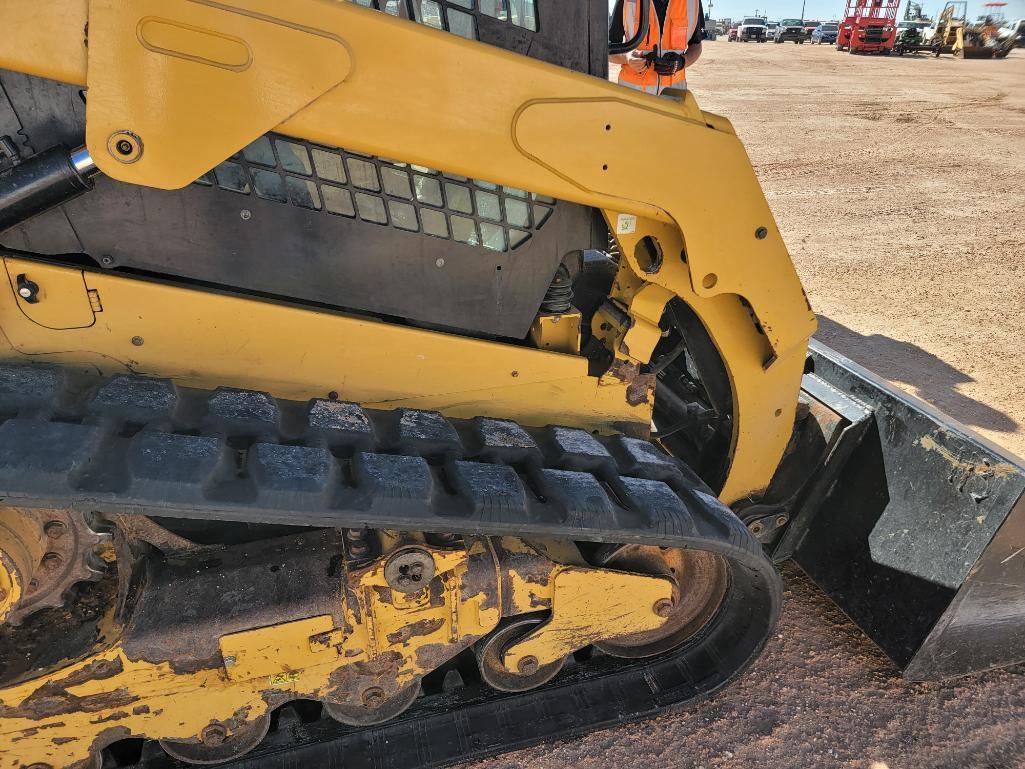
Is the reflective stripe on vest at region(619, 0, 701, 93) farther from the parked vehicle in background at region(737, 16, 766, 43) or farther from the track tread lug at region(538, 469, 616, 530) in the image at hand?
the parked vehicle in background at region(737, 16, 766, 43)

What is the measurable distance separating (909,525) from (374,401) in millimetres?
1725

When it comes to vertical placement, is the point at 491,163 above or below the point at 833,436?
above

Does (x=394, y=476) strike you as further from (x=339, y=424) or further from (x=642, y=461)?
(x=642, y=461)

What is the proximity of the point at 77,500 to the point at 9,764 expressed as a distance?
84cm

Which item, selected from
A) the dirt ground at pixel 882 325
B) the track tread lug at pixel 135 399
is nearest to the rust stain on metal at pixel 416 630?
the dirt ground at pixel 882 325

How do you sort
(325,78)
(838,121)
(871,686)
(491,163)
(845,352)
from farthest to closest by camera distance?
(838,121) < (845,352) < (871,686) < (491,163) < (325,78)

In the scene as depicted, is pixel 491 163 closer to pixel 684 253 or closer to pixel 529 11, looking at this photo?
pixel 529 11

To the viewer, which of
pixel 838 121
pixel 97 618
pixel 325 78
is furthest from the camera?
pixel 838 121

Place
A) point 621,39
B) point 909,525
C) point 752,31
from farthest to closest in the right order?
point 752,31, point 621,39, point 909,525

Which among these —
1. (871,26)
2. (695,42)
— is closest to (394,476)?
(695,42)

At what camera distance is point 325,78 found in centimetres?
135

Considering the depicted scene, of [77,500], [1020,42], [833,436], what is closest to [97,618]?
[77,500]

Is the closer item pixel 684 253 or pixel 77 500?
pixel 77 500

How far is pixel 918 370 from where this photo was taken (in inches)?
169
